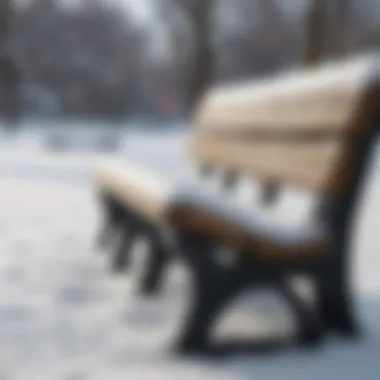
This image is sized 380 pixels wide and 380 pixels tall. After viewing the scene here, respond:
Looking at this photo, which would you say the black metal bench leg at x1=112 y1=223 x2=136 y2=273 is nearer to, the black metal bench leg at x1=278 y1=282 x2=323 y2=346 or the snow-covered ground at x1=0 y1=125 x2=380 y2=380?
the snow-covered ground at x1=0 y1=125 x2=380 y2=380

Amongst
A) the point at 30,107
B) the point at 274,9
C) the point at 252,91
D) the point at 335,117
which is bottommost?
the point at 335,117

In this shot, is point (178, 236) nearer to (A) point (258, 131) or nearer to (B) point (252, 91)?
(A) point (258, 131)

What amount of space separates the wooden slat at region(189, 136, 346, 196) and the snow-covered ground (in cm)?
51

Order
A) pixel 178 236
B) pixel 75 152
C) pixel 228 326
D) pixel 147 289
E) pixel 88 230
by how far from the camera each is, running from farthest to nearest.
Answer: pixel 75 152 → pixel 88 230 → pixel 147 289 → pixel 228 326 → pixel 178 236

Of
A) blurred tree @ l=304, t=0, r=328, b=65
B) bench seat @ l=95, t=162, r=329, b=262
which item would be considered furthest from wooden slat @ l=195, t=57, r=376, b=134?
blurred tree @ l=304, t=0, r=328, b=65

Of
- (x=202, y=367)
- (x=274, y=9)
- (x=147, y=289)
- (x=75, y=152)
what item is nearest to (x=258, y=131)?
(x=147, y=289)

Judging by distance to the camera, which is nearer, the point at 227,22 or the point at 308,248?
the point at 308,248

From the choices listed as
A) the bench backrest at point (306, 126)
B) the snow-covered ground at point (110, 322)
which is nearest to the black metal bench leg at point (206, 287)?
the snow-covered ground at point (110, 322)

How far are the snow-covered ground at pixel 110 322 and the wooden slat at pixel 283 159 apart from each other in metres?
0.51

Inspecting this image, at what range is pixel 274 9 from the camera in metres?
35.8

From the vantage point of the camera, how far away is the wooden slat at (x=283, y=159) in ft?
7.79

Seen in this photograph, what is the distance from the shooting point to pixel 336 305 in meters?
2.56

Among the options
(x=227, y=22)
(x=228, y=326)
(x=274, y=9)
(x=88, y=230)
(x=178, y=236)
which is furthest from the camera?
(x=227, y=22)

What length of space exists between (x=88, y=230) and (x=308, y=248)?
2.81m
